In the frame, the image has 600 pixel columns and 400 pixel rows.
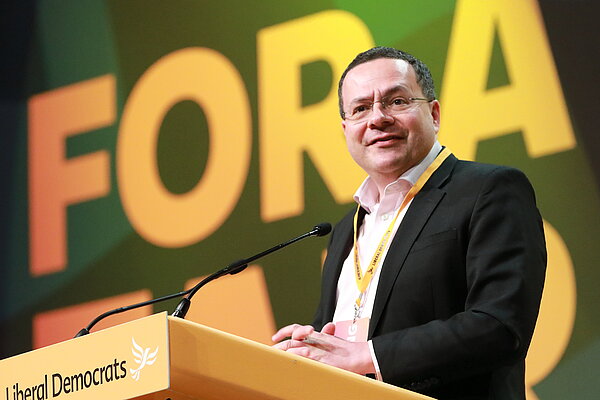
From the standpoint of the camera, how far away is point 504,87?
4.05m

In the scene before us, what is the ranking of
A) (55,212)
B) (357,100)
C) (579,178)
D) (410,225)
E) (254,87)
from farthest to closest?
(55,212) < (254,87) < (579,178) < (357,100) < (410,225)

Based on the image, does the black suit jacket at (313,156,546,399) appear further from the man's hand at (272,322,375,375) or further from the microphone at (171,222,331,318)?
the microphone at (171,222,331,318)

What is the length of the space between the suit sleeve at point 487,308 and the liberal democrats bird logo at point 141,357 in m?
0.75

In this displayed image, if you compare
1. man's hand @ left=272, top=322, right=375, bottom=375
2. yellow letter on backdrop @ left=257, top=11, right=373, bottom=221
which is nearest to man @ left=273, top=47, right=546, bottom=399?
man's hand @ left=272, top=322, right=375, bottom=375

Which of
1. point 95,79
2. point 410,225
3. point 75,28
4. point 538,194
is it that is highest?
point 75,28

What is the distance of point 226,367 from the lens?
1803mm

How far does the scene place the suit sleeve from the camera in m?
2.34

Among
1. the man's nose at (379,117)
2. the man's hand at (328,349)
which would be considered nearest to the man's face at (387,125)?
the man's nose at (379,117)

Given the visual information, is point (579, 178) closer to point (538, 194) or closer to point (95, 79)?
point (538, 194)

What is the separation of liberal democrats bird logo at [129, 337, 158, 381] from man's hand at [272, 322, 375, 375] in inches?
21.1

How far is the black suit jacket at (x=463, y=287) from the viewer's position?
7.71 feet

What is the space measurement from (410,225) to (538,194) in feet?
4.46

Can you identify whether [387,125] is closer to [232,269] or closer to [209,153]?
[232,269]

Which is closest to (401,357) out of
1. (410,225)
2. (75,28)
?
(410,225)
